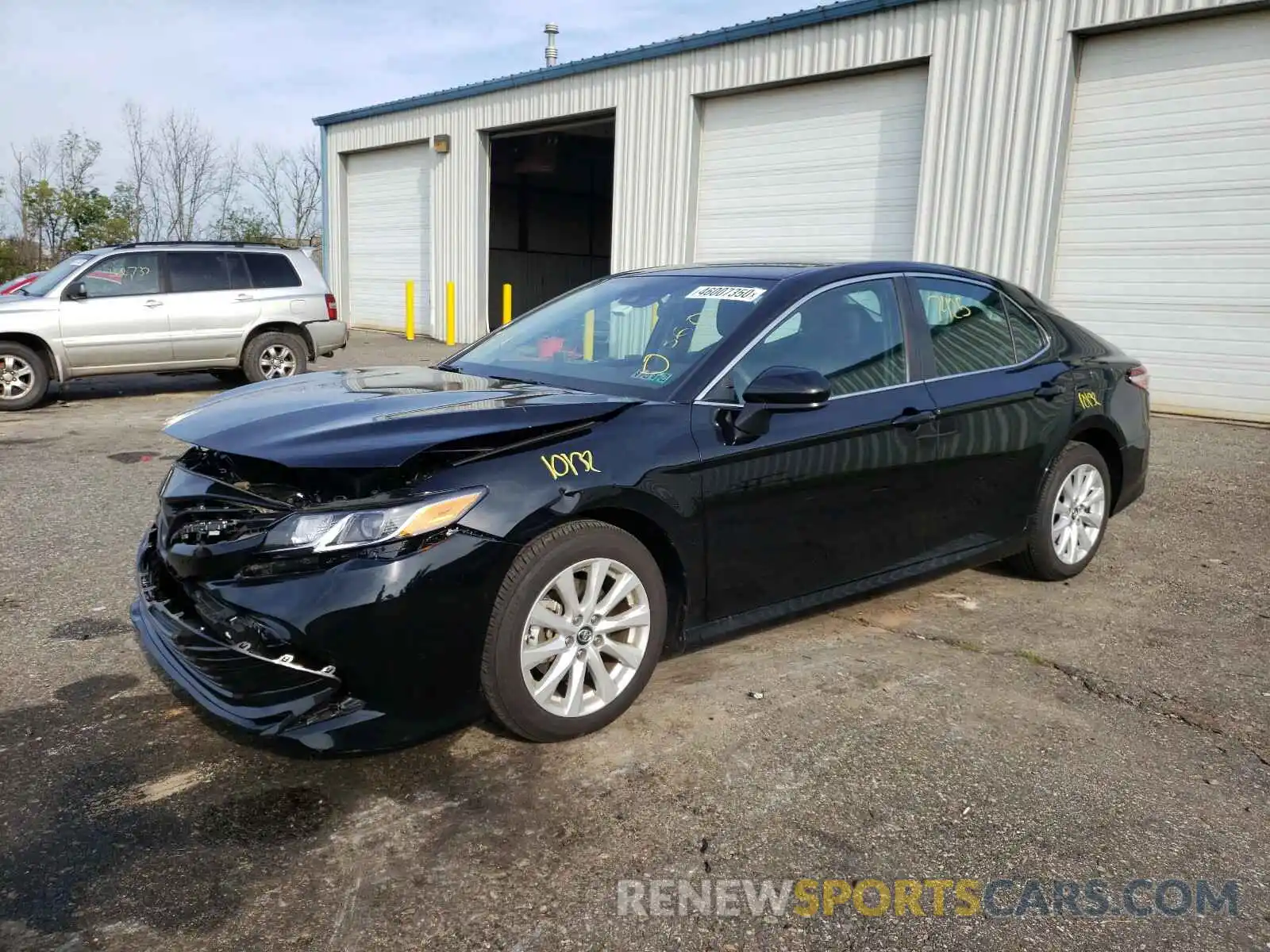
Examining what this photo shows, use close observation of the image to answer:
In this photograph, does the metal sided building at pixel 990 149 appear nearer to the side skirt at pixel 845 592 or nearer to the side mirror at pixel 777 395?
the side skirt at pixel 845 592

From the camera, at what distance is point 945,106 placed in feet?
37.6

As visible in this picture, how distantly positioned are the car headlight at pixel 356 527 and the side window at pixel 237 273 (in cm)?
974

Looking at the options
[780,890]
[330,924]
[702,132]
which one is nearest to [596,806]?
[780,890]

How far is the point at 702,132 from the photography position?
563 inches

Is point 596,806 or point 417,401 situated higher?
point 417,401

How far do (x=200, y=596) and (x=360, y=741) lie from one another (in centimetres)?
68

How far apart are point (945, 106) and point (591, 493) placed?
10.2 m

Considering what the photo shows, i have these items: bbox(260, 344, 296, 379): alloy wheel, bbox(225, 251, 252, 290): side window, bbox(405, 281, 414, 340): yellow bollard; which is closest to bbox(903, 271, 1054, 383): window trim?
bbox(260, 344, 296, 379): alloy wheel

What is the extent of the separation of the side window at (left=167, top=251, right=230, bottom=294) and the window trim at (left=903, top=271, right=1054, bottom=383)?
9.32 metres

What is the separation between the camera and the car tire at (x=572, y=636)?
9.56 ft

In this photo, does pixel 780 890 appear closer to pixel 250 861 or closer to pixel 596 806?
pixel 596 806

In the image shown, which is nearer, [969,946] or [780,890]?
[969,946]

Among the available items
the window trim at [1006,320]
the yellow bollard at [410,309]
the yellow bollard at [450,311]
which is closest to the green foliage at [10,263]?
the yellow bollard at [410,309]

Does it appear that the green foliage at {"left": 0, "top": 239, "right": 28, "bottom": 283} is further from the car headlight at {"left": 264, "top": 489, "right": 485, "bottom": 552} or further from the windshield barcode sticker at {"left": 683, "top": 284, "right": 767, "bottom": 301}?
the car headlight at {"left": 264, "top": 489, "right": 485, "bottom": 552}
